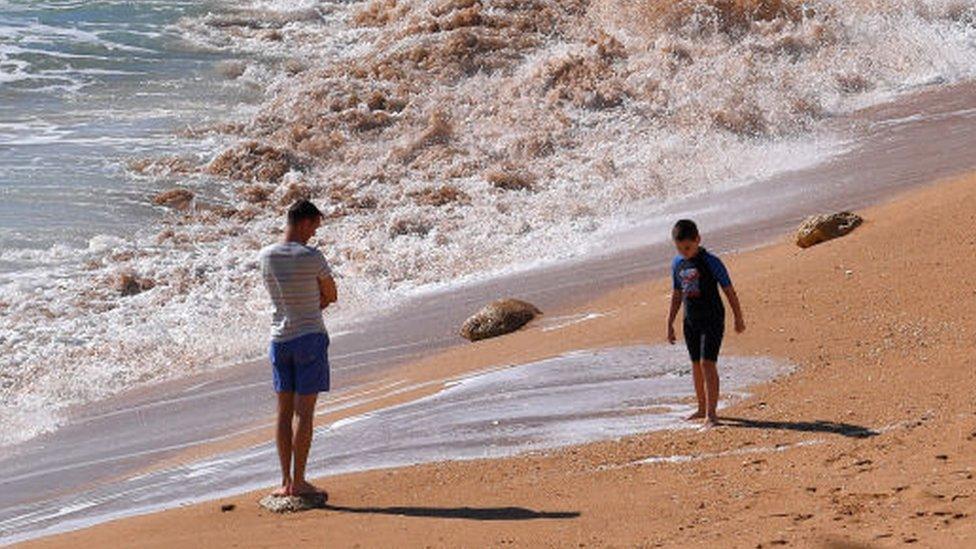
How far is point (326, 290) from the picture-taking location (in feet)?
26.5

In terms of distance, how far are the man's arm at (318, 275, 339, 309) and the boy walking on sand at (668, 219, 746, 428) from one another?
1791 mm

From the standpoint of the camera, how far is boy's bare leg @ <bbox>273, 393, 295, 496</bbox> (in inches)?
318

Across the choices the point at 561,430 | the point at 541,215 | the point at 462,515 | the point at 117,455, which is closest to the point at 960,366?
the point at 561,430

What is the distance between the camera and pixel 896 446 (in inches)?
295

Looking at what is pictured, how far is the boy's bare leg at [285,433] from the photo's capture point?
8.09 meters

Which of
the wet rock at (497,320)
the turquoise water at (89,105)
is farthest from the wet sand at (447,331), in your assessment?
the turquoise water at (89,105)

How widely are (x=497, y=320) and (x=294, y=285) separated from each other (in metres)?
3.99

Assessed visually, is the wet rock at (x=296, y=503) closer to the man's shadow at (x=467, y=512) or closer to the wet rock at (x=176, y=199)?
the man's shadow at (x=467, y=512)

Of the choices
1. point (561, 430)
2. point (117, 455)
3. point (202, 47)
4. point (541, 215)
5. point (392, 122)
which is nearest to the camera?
point (561, 430)

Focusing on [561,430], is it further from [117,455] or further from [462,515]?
[117,455]

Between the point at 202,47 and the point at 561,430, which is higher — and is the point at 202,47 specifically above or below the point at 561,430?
above

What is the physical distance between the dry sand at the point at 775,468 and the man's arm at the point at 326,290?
3.00ft

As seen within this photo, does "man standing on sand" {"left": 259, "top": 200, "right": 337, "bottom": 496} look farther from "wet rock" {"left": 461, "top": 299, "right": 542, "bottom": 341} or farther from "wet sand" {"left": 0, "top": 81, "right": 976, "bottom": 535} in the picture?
"wet rock" {"left": 461, "top": 299, "right": 542, "bottom": 341}

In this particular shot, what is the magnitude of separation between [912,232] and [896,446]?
3794mm
